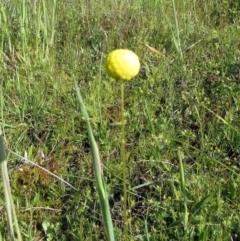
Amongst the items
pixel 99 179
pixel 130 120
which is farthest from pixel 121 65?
pixel 130 120

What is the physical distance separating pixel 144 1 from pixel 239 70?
4.00 feet

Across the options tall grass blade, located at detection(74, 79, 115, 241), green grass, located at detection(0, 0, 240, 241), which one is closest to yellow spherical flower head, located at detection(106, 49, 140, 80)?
tall grass blade, located at detection(74, 79, 115, 241)

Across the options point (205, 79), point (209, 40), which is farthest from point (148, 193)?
point (209, 40)

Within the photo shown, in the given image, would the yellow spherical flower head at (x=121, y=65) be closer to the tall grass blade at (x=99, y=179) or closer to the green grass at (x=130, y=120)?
the tall grass blade at (x=99, y=179)

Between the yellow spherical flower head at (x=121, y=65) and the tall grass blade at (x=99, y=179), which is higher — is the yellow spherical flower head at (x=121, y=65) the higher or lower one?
the higher one

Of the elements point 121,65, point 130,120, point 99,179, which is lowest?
point 130,120

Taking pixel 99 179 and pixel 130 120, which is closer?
pixel 99 179

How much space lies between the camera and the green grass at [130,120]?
1603 millimetres

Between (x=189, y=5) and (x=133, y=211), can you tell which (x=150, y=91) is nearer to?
(x=133, y=211)

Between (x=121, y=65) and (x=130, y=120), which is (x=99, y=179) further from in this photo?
(x=130, y=120)

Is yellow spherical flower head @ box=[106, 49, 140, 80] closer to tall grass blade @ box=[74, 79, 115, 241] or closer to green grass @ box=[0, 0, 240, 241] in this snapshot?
tall grass blade @ box=[74, 79, 115, 241]

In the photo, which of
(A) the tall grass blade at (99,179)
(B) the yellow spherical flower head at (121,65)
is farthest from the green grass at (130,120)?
(B) the yellow spherical flower head at (121,65)

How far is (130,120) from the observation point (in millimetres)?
2104

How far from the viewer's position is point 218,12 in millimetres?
3195
